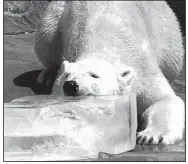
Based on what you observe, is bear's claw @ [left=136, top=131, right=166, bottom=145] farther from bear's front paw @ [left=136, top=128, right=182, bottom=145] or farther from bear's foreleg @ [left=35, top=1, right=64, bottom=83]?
bear's foreleg @ [left=35, top=1, right=64, bottom=83]

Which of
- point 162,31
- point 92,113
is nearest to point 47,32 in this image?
point 162,31

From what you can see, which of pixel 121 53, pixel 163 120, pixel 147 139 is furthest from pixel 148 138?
pixel 121 53

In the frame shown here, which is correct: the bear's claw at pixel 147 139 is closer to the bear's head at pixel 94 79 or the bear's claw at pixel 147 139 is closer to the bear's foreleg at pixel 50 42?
the bear's head at pixel 94 79

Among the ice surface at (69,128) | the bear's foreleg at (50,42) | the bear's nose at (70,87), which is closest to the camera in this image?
the ice surface at (69,128)

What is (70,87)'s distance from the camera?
2.23 metres

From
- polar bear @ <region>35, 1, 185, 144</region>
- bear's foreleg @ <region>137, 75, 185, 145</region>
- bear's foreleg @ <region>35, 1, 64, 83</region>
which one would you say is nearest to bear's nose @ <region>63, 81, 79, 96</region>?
polar bear @ <region>35, 1, 185, 144</region>

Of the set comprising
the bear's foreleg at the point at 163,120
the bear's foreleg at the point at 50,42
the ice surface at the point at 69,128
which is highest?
the ice surface at the point at 69,128

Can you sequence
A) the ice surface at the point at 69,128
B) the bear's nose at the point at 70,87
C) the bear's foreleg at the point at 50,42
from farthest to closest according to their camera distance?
the bear's foreleg at the point at 50,42 < the bear's nose at the point at 70,87 < the ice surface at the point at 69,128

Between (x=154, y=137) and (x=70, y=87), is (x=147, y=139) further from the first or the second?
(x=70, y=87)

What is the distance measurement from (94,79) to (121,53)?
0.48 m

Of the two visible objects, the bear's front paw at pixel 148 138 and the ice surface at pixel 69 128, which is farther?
the bear's front paw at pixel 148 138

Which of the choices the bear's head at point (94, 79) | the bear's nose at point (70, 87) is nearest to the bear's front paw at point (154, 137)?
the bear's head at point (94, 79)

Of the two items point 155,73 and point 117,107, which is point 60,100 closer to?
point 117,107

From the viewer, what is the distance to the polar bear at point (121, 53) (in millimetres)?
2301
